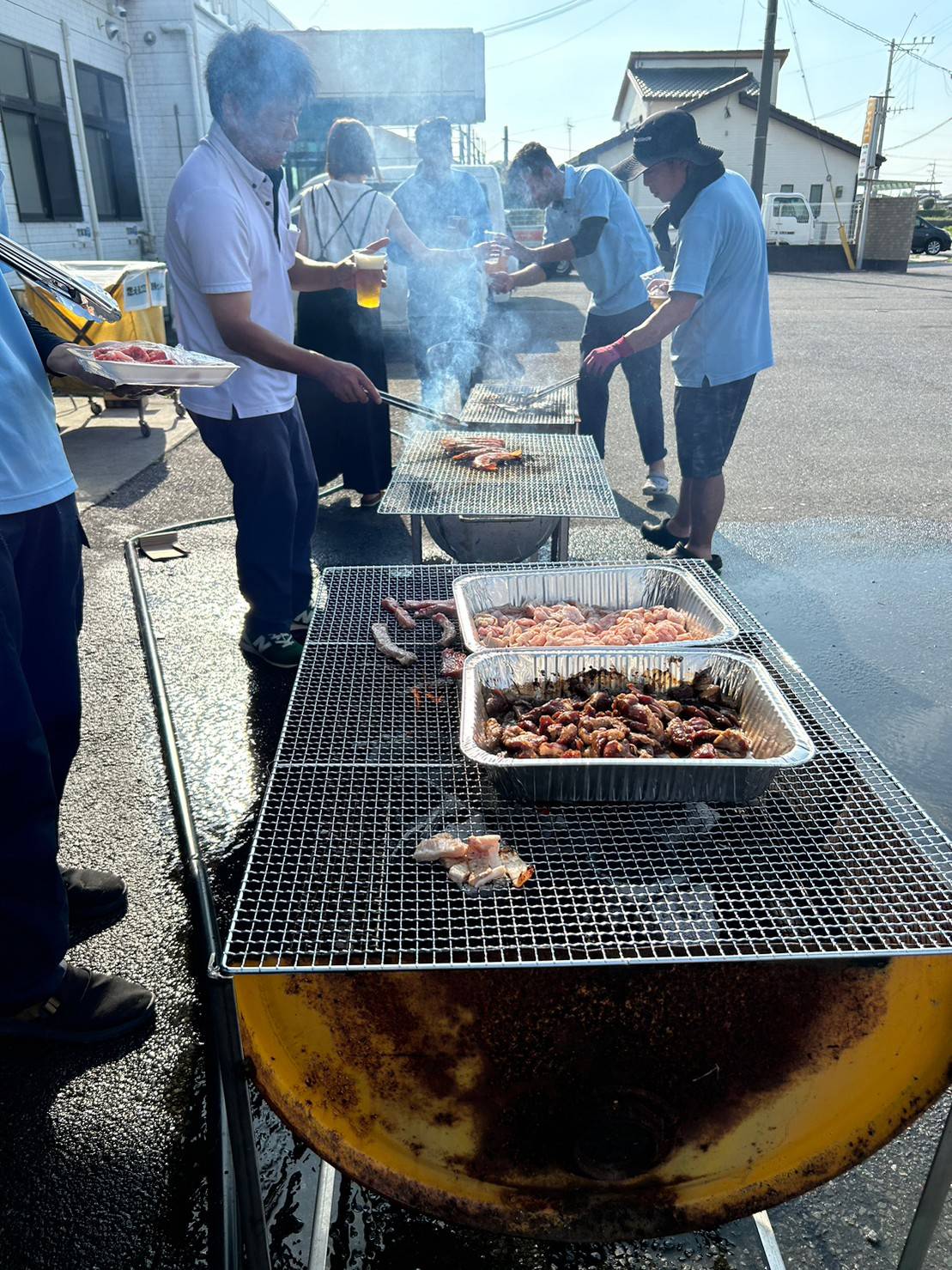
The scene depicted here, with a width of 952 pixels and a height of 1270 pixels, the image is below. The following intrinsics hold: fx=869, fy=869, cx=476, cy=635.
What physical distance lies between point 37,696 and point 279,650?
1811 millimetres

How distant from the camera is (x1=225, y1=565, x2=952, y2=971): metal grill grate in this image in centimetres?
140

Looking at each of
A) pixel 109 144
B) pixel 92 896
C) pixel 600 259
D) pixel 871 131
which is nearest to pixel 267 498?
pixel 92 896

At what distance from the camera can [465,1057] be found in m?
1.71

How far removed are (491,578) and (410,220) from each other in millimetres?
6201

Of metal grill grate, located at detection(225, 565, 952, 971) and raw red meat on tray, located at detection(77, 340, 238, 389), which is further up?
raw red meat on tray, located at detection(77, 340, 238, 389)

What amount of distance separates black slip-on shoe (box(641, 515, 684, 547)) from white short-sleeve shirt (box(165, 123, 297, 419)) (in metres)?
2.89

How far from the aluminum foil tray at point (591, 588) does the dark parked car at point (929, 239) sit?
38.9 metres

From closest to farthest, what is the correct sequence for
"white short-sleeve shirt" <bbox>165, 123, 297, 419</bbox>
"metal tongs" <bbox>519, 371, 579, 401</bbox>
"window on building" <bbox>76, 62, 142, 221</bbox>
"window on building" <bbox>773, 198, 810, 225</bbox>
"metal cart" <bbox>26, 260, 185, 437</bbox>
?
"white short-sleeve shirt" <bbox>165, 123, 297, 419</bbox>, "metal tongs" <bbox>519, 371, 579, 401</bbox>, "metal cart" <bbox>26, 260, 185, 437</bbox>, "window on building" <bbox>76, 62, 142, 221</bbox>, "window on building" <bbox>773, 198, 810, 225</bbox>

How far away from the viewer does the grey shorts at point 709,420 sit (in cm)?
504

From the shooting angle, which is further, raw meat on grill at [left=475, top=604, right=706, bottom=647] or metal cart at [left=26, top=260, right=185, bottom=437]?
metal cart at [left=26, top=260, right=185, bottom=437]

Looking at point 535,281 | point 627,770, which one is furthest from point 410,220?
point 627,770

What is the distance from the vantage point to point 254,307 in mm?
3621

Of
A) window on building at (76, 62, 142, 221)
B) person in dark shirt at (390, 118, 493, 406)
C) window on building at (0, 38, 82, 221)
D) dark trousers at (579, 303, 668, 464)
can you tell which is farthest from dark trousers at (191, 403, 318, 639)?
window on building at (76, 62, 142, 221)

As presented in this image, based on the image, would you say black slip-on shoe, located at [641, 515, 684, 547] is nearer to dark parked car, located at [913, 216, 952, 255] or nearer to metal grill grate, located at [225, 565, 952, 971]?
metal grill grate, located at [225, 565, 952, 971]
